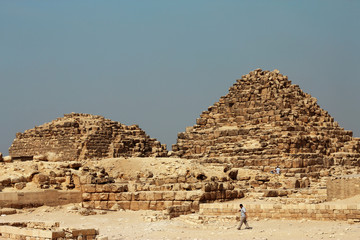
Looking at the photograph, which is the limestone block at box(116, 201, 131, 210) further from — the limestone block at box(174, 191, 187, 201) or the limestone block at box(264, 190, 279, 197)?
the limestone block at box(264, 190, 279, 197)

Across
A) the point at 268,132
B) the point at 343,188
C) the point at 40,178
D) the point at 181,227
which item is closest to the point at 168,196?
the point at 181,227

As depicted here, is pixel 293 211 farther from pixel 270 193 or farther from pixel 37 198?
pixel 270 193

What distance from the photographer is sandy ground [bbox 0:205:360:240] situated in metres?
15.1

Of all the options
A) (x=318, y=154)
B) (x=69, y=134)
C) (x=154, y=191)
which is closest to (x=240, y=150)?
(x=318, y=154)

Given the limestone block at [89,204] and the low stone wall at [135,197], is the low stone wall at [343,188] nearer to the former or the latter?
the low stone wall at [135,197]

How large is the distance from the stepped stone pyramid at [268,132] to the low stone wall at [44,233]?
20.7 meters

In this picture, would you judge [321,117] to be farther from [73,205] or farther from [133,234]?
[133,234]

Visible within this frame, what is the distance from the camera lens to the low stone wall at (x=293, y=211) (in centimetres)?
1745

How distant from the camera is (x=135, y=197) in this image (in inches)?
764

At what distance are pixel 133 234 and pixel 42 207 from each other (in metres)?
4.22

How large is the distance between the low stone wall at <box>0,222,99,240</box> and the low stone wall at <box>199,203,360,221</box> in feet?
18.1

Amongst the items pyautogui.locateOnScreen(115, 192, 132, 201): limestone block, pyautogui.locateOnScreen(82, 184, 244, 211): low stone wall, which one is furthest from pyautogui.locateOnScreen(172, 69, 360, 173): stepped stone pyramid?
pyautogui.locateOnScreen(115, 192, 132, 201): limestone block

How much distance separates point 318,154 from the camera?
35.2 meters

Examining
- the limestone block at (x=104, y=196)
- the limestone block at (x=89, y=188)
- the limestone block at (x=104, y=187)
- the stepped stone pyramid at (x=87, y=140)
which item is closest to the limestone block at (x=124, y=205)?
the limestone block at (x=104, y=196)
